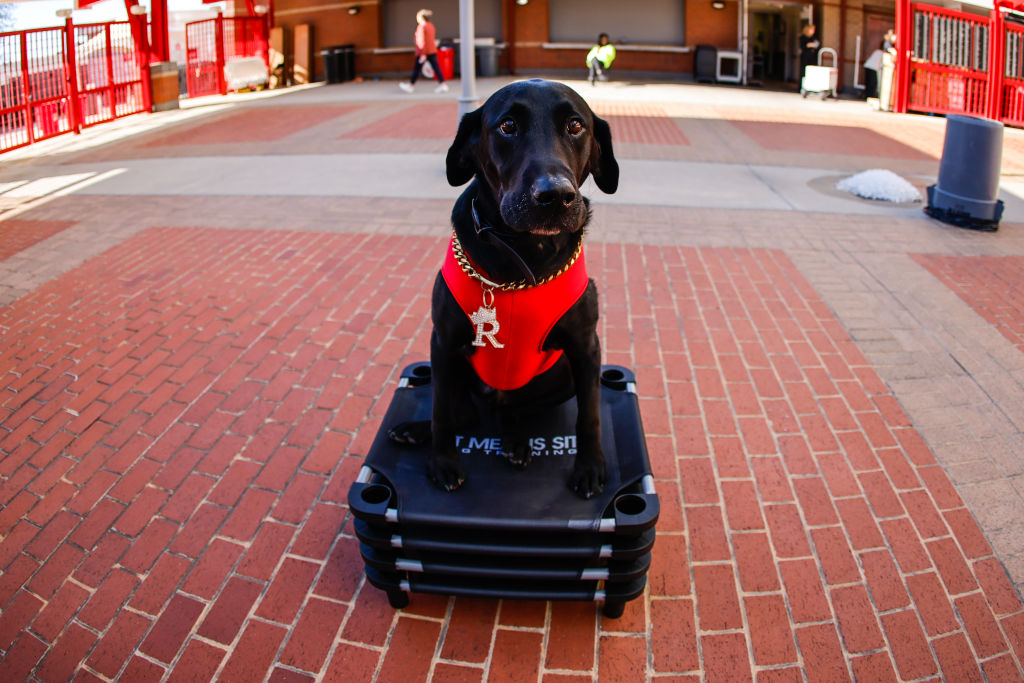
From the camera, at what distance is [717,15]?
20.7m

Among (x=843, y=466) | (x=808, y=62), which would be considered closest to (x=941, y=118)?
(x=808, y=62)

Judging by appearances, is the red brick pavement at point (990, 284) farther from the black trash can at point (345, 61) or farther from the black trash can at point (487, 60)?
the black trash can at point (345, 61)

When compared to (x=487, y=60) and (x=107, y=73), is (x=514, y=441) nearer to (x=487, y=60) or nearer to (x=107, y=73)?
(x=107, y=73)

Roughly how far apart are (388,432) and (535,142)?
1260 mm

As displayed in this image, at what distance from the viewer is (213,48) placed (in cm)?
1789

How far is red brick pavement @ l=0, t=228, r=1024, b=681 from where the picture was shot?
2.34 meters

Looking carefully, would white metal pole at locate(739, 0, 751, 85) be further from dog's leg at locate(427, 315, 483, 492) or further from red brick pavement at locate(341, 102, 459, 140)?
dog's leg at locate(427, 315, 483, 492)

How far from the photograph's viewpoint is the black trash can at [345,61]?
2025 centimetres

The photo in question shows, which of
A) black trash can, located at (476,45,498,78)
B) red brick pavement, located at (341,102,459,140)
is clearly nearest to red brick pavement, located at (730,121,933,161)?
red brick pavement, located at (341,102,459,140)

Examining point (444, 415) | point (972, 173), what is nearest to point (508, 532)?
point (444, 415)

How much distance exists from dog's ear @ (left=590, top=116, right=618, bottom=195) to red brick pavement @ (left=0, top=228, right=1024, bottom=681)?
4.56 ft

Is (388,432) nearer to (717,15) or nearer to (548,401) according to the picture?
(548,401)

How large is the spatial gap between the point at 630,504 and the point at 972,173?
6238mm

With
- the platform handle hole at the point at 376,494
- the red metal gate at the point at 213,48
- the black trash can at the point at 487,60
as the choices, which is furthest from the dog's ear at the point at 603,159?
the black trash can at the point at 487,60
